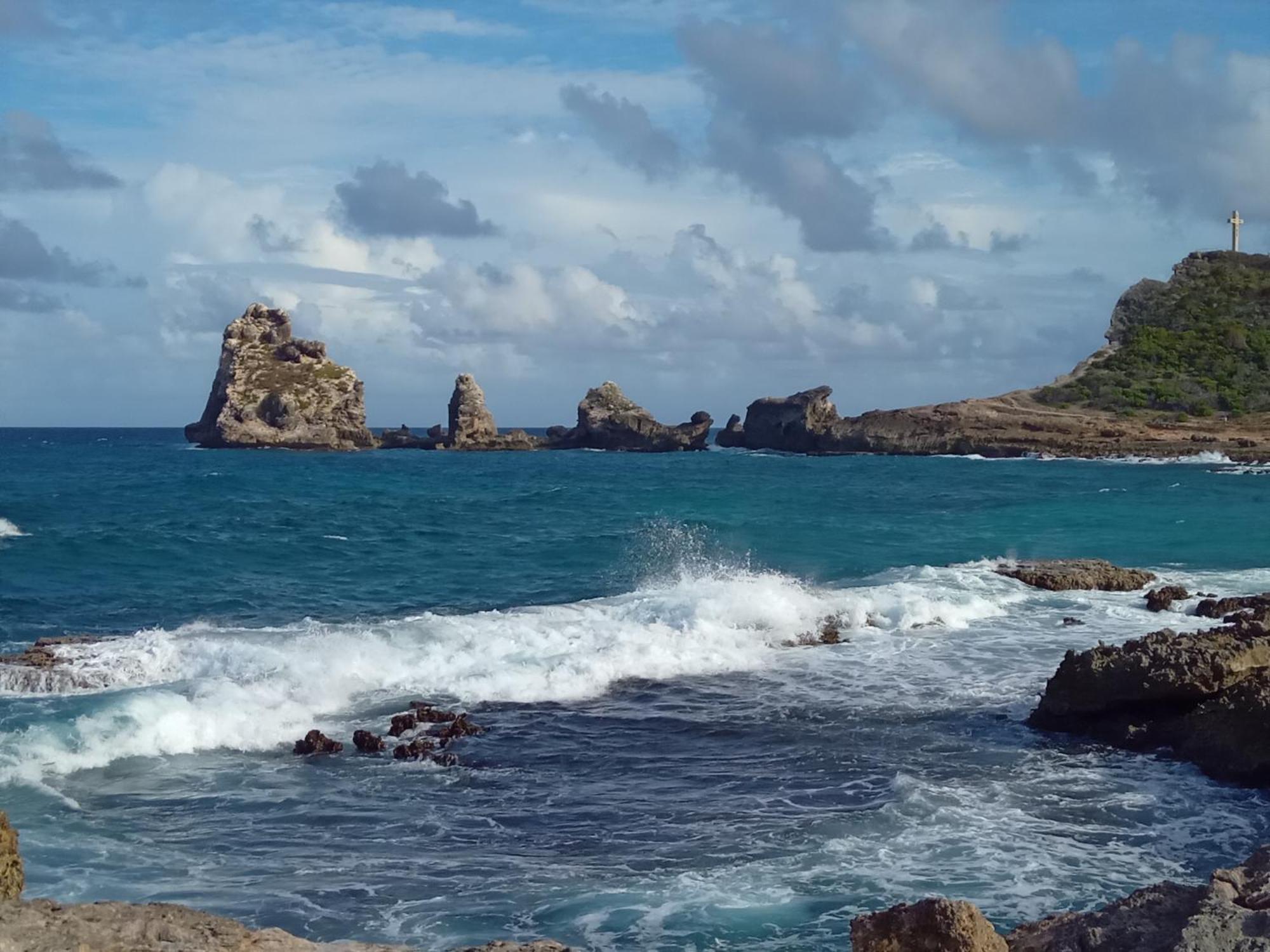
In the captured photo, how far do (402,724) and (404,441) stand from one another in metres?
105

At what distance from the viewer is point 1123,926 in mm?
6340

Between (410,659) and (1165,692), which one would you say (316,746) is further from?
(1165,692)

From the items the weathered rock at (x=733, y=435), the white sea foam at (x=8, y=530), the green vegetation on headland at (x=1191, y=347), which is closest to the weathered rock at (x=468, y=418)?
the weathered rock at (x=733, y=435)

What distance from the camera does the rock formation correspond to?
347ft

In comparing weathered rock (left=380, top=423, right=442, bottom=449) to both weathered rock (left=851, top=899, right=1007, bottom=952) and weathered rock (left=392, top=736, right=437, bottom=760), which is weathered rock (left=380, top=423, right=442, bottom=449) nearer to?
weathered rock (left=392, top=736, right=437, bottom=760)

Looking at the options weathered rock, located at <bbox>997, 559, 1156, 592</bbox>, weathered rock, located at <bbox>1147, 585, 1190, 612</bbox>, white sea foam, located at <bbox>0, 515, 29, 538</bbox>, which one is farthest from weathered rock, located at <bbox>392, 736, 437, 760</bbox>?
white sea foam, located at <bbox>0, 515, 29, 538</bbox>

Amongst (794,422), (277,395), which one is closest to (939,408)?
(794,422)

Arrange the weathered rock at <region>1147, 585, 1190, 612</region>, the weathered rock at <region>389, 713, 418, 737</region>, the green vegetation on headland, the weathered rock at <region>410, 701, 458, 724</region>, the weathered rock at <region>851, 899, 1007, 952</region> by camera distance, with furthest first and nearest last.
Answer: the green vegetation on headland
the weathered rock at <region>1147, 585, 1190, 612</region>
the weathered rock at <region>410, 701, 458, 724</region>
the weathered rock at <region>389, 713, 418, 737</region>
the weathered rock at <region>851, 899, 1007, 952</region>

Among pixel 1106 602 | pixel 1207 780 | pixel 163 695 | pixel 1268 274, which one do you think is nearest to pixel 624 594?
pixel 1106 602

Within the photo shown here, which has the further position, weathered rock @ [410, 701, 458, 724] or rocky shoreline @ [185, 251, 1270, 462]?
rocky shoreline @ [185, 251, 1270, 462]

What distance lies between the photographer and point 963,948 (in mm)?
6109

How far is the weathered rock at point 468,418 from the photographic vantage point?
113938 millimetres

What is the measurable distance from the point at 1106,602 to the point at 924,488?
3407 cm

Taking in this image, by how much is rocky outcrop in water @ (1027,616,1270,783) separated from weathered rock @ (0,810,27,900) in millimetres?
11076
